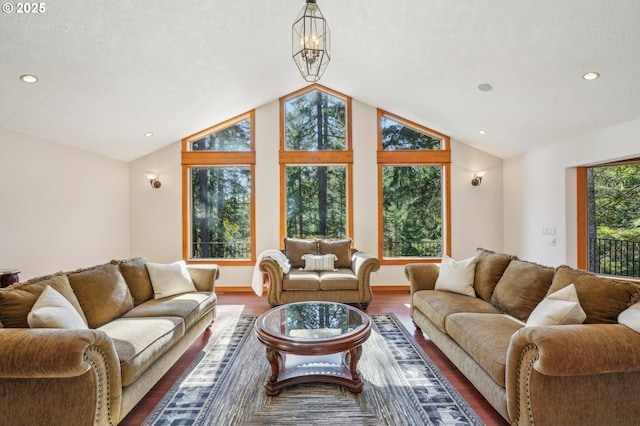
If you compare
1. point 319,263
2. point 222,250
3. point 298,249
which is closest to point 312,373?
point 319,263

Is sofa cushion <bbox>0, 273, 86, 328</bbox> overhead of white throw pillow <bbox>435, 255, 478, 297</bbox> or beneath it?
overhead

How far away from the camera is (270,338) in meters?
2.28

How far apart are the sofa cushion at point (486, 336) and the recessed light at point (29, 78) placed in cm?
431

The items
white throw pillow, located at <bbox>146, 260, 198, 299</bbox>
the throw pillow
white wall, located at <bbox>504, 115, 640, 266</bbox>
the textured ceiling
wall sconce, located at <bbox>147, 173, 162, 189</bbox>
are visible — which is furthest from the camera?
wall sconce, located at <bbox>147, 173, 162, 189</bbox>

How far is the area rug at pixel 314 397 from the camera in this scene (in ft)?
6.60

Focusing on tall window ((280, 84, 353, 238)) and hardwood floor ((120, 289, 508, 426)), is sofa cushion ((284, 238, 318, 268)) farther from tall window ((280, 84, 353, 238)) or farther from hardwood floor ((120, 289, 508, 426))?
hardwood floor ((120, 289, 508, 426))

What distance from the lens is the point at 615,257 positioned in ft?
14.4

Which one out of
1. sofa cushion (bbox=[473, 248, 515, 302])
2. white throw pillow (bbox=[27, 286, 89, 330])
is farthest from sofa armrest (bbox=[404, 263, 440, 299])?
white throw pillow (bbox=[27, 286, 89, 330])

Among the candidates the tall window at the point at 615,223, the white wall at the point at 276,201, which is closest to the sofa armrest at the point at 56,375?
the white wall at the point at 276,201

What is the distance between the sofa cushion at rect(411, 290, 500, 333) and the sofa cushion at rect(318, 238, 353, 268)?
5.25 feet

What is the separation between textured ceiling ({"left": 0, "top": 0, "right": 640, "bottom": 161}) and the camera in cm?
259

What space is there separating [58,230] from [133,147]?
1635mm

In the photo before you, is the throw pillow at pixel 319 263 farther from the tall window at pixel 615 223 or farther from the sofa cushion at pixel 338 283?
the tall window at pixel 615 223

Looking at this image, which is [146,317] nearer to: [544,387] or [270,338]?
[270,338]
